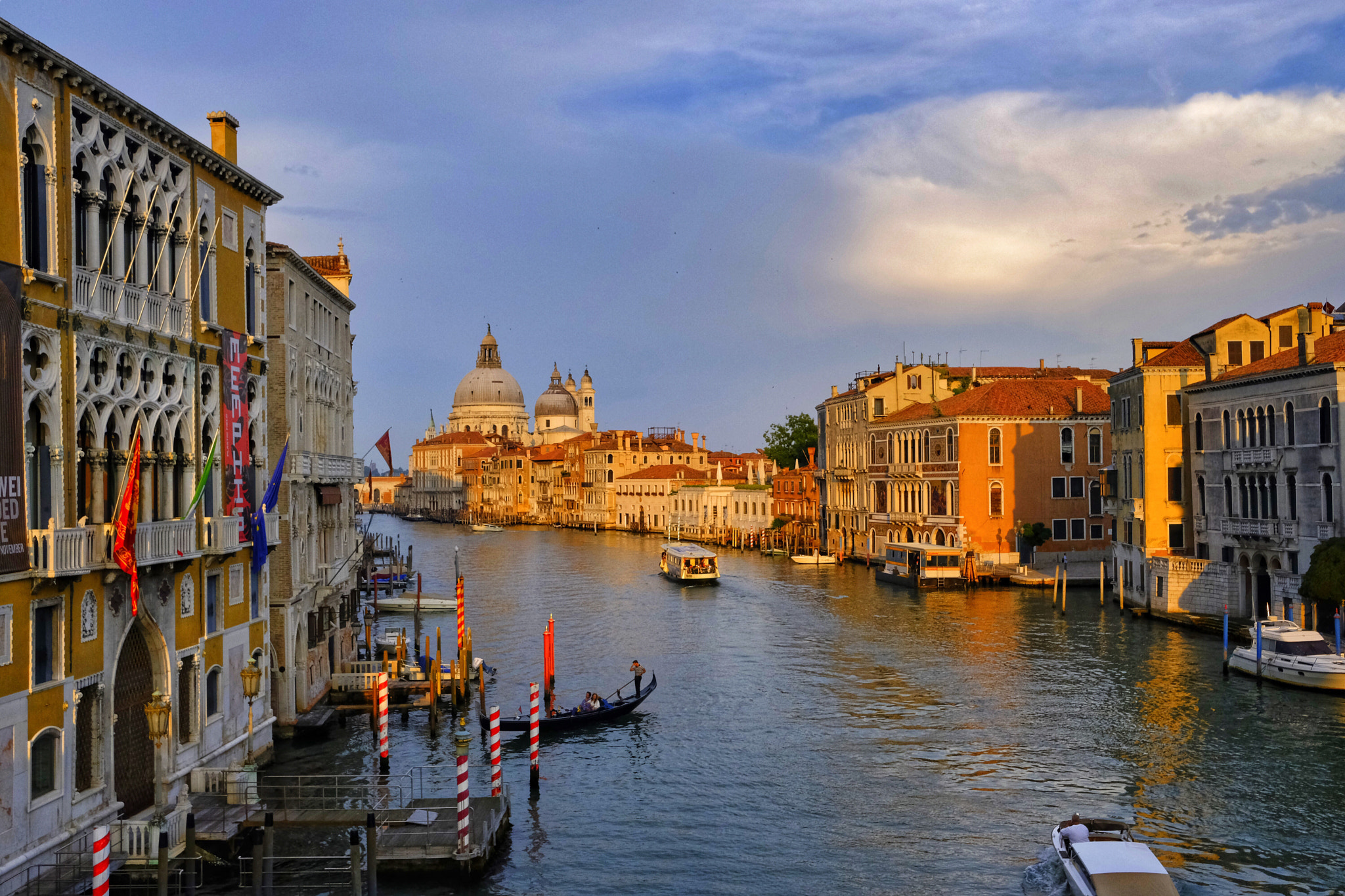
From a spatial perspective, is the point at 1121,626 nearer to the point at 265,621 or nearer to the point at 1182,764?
the point at 1182,764

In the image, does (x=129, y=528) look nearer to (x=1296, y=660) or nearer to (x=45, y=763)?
(x=45, y=763)

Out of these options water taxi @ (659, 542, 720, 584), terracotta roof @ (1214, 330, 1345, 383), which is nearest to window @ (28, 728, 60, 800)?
terracotta roof @ (1214, 330, 1345, 383)

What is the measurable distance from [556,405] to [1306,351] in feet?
404

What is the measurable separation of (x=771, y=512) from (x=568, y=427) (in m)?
76.7

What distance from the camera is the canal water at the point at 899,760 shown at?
1458 centimetres

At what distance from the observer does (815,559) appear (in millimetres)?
56906

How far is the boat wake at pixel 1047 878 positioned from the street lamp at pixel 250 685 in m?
9.55

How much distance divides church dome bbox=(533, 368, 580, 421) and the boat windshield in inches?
4954

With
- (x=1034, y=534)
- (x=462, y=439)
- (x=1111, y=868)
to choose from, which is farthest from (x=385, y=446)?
(x=462, y=439)

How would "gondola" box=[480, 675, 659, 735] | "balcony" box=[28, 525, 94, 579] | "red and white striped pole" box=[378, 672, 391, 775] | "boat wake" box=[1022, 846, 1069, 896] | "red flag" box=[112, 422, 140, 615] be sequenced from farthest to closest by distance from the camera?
→ "gondola" box=[480, 675, 659, 735] → "red and white striped pole" box=[378, 672, 391, 775] → "boat wake" box=[1022, 846, 1069, 896] → "red flag" box=[112, 422, 140, 615] → "balcony" box=[28, 525, 94, 579]

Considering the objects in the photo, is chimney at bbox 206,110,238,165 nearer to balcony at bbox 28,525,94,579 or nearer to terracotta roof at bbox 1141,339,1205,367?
balcony at bbox 28,525,94,579

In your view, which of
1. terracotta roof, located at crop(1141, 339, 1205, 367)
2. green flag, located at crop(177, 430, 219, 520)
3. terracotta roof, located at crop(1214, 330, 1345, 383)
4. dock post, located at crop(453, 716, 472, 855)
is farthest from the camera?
terracotta roof, located at crop(1141, 339, 1205, 367)

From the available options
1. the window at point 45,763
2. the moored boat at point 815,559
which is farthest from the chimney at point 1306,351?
the moored boat at point 815,559

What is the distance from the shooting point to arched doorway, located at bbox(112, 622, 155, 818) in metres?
13.2
